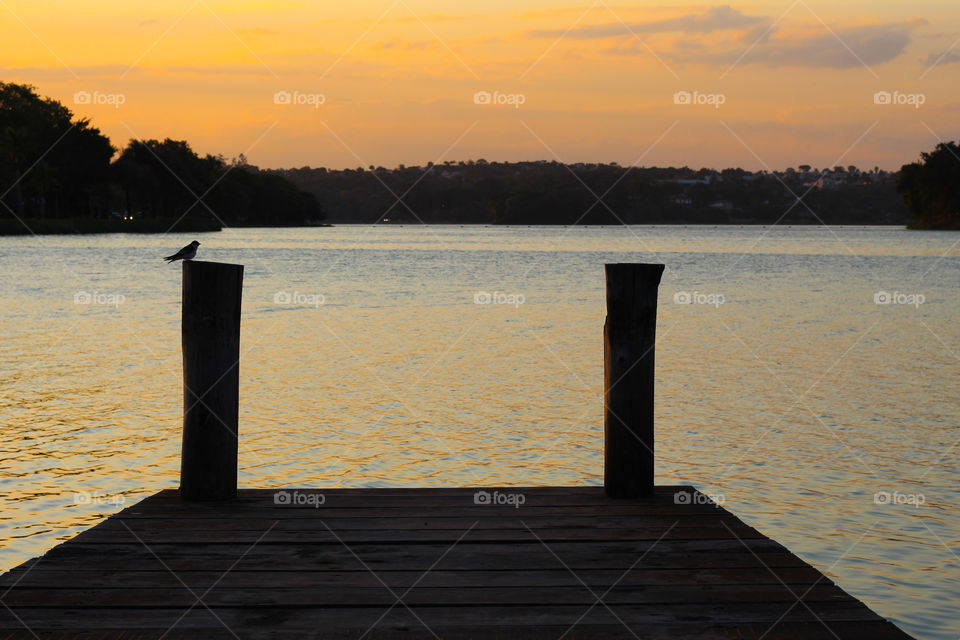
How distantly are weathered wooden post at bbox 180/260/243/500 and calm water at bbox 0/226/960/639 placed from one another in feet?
7.70

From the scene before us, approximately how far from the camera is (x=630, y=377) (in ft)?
27.6

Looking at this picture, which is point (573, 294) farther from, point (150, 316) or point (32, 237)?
point (32, 237)

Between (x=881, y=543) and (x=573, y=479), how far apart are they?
Result: 12.3 ft

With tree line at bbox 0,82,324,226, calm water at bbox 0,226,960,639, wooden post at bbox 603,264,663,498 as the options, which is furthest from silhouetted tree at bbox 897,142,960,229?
wooden post at bbox 603,264,663,498

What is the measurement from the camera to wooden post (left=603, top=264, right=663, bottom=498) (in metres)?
8.35

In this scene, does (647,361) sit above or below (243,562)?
above

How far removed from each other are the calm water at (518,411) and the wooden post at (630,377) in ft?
7.89

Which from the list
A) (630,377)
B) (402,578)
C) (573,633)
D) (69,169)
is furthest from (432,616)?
(69,169)

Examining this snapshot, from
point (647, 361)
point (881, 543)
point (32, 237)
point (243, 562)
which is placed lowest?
point (881, 543)

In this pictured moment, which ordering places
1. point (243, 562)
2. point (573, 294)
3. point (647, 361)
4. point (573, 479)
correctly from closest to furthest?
point (243, 562), point (647, 361), point (573, 479), point (573, 294)

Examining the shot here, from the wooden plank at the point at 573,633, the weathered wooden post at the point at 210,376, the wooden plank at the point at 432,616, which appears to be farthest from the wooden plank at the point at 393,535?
the wooden plank at the point at 573,633

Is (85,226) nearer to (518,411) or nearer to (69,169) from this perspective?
(69,169)

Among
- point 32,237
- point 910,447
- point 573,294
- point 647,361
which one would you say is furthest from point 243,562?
point 32,237

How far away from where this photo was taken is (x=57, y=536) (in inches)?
383
